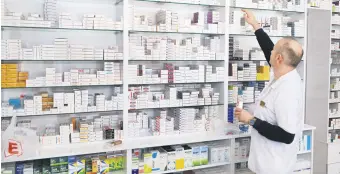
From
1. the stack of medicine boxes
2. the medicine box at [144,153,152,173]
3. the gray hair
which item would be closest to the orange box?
the stack of medicine boxes

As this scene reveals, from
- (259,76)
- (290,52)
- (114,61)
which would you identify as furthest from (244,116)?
(259,76)

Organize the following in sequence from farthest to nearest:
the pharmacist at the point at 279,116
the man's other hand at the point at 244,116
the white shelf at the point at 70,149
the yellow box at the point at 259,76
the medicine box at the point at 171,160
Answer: the yellow box at the point at 259,76 → the medicine box at the point at 171,160 → the white shelf at the point at 70,149 → the man's other hand at the point at 244,116 → the pharmacist at the point at 279,116

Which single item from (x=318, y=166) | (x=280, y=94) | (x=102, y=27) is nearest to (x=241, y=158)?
(x=318, y=166)

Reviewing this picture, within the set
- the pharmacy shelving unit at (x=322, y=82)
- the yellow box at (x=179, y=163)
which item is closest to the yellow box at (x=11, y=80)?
the yellow box at (x=179, y=163)

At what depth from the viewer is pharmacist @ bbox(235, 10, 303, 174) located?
7.96 feet

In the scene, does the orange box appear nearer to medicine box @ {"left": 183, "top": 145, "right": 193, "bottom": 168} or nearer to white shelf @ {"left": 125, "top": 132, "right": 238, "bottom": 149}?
white shelf @ {"left": 125, "top": 132, "right": 238, "bottom": 149}

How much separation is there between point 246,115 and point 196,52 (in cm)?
193

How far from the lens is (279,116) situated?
2436 mm

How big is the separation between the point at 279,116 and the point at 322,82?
3678 millimetres

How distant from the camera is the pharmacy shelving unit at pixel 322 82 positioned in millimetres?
5395

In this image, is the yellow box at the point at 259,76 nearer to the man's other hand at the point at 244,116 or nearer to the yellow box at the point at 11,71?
the man's other hand at the point at 244,116

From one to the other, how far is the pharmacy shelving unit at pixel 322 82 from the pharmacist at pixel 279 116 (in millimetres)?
3161

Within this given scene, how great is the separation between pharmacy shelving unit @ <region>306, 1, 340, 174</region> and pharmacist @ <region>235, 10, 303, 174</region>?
316cm

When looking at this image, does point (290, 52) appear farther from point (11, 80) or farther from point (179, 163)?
point (11, 80)
